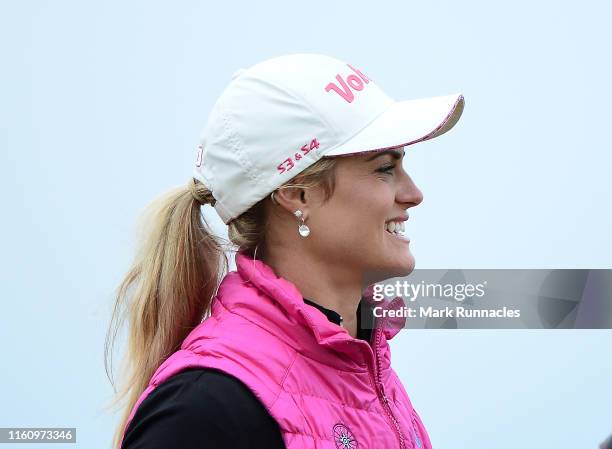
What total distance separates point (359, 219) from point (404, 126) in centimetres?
12

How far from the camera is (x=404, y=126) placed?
97 centimetres

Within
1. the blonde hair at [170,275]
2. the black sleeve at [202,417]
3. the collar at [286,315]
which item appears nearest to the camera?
the black sleeve at [202,417]

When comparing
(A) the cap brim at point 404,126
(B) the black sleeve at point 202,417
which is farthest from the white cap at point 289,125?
(B) the black sleeve at point 202,417

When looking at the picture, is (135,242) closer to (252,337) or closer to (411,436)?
(252,337)

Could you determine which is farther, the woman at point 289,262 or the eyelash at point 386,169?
the eyelash at point 386,169

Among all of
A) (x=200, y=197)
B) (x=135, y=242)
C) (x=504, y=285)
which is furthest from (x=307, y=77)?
(x=504, y=285)

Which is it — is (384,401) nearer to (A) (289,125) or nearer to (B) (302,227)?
(B) (302,227)

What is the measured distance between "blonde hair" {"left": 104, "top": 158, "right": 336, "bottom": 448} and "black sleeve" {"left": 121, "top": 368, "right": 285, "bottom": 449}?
20cm

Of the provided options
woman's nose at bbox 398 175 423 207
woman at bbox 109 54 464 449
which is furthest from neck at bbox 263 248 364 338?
woman's nose at bbox 398 175 423 207

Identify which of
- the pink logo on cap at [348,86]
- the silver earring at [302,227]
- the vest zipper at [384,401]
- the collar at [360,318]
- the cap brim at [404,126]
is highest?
the pink logo on cap at [348,86]

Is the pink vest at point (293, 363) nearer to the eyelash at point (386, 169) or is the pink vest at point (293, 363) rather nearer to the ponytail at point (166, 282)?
the ponytail at point (166, 282)

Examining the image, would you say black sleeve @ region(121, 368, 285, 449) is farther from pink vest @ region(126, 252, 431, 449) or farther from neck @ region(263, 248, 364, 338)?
neck @ region(263, 248, 364, 338)

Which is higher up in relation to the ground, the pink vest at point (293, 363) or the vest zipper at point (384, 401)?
the pink vest at point (293, 363)

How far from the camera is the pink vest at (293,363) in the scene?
0.83 m
